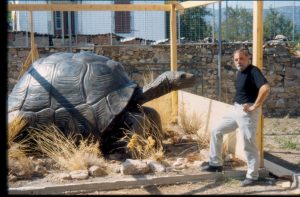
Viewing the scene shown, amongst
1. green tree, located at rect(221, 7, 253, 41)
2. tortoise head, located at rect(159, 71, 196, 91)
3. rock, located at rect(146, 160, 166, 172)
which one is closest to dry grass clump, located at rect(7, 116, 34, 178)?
rock, located at rect(146, 160, 166, 172)

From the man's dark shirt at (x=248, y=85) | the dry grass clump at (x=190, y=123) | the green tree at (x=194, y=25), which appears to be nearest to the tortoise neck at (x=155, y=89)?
the dry grass clump at (x=190, y=123)

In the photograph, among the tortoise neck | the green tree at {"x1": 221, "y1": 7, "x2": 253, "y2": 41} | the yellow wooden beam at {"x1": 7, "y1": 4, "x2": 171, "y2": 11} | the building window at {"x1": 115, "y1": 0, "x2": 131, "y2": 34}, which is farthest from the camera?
the building window at {"x1": 115, "y1": 0, "x2": 131, "y2": 34}

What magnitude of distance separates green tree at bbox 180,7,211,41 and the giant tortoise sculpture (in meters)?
7.54

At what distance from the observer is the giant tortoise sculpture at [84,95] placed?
7.24 meters

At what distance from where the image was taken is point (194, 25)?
603 inches

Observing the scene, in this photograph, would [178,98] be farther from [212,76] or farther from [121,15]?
[121,15]

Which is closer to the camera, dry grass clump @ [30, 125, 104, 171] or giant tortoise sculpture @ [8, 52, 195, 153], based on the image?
dry grass clump @ [30, 125, 104, 171]

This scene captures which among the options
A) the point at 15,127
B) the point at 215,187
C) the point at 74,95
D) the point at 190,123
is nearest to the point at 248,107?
the point at 215,187

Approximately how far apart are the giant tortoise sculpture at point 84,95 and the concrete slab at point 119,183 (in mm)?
1287

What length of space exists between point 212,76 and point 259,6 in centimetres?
793

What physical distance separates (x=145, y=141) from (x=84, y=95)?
1.16 meters

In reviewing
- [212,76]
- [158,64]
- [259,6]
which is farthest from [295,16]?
[259,6]

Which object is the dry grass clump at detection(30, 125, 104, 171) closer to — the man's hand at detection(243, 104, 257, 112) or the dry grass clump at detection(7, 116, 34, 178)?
the dry grass clump at detection(7, 116, 34, 178)

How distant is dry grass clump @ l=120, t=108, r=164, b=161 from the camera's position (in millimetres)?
6957
